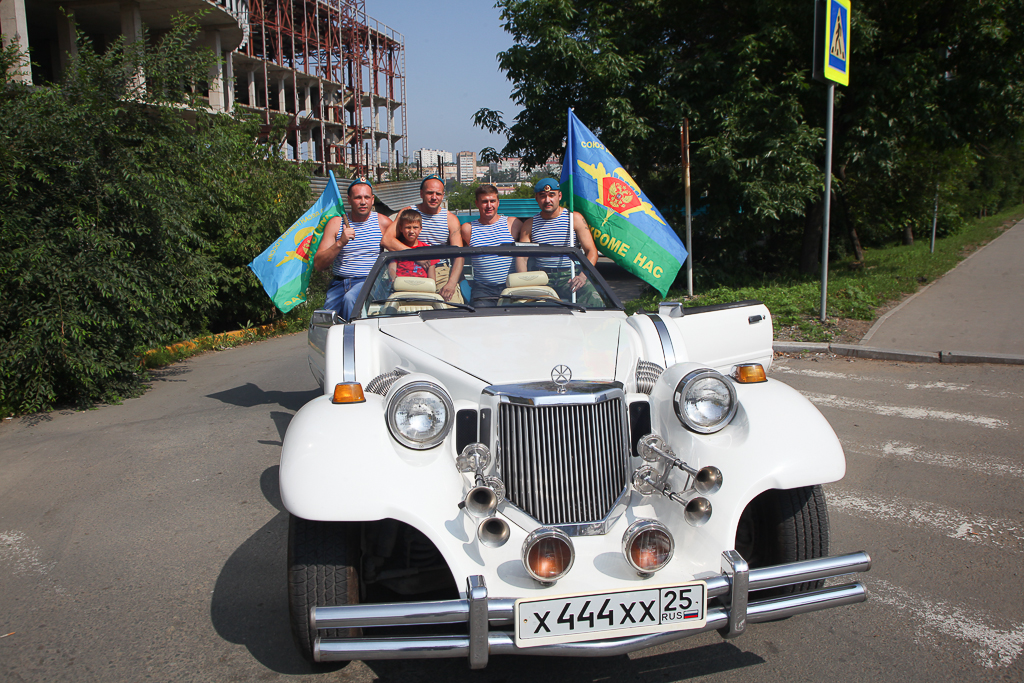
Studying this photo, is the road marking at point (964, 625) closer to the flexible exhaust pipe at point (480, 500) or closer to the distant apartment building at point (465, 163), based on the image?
the flexible exhaust pipe at point (480, 500)

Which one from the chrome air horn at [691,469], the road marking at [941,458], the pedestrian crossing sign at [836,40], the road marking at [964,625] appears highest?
the pedestrian crossing sign at [836,40]

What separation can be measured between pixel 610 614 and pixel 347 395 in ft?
4.53

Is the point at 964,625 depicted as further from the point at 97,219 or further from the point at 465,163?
the point at 465,163

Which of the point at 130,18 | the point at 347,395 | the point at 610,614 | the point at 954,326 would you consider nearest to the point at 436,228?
the point at 347,395

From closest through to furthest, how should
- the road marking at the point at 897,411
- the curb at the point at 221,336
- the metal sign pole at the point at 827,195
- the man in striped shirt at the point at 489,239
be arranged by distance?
the man in striped shirt at the point at 489,239, the road marking at the point at 897,411, the metal sign pole at the point at 827,195, the curb at the point at 221,336

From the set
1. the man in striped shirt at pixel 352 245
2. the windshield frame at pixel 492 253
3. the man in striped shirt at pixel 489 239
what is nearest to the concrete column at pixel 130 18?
the man in striped shirt at pixel 352 245

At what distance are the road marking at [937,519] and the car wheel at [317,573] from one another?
9.70 feet

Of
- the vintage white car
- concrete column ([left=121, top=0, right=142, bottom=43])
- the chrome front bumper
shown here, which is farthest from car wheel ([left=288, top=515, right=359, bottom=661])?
concrete column ([left=121, top=0, right=142, bottom=43])

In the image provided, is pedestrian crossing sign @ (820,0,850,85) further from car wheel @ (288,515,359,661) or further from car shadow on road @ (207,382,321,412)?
car wheel @ (288,515,359,661)

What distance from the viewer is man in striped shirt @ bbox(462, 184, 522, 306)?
4496 millimetres

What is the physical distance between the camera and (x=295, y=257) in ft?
24.5

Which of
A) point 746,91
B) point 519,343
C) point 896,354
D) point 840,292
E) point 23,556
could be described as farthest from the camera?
point 746,91

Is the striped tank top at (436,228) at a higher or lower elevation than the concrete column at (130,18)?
lower

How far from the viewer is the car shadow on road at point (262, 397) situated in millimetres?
7383
